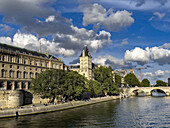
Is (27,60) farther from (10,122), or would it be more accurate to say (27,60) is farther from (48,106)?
(10,122)

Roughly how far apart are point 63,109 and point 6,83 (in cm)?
2743

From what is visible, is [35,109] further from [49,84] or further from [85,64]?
[85,64]

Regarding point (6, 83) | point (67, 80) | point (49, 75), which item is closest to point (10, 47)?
point (6, 83)

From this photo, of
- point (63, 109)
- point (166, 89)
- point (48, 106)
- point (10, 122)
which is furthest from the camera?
point (166, 89)

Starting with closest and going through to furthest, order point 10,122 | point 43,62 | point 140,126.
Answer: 1. point 140,126
2. point 10,122
3. point 43,62

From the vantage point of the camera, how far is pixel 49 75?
73312 mm

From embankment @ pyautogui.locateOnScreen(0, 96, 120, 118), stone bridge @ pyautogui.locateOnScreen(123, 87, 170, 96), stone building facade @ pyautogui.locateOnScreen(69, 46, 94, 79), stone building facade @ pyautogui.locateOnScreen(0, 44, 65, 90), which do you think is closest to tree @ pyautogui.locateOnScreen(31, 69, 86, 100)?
embankment @ pyautogui.locateOnScreen(0, 96, 120, 118)

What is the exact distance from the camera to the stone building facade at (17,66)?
76625 mm

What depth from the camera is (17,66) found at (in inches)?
3268

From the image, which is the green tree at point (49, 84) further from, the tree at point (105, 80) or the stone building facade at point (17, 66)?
the tree at point (105, 80)

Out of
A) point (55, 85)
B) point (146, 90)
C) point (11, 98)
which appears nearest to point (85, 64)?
point (146, 90)

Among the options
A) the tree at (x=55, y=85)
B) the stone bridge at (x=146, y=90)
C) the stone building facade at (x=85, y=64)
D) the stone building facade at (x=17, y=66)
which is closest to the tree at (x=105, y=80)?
the stone building facade at (x=85, y=64)

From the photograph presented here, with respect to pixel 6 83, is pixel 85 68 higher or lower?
higher

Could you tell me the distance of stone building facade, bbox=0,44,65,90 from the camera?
Result: 251ft
